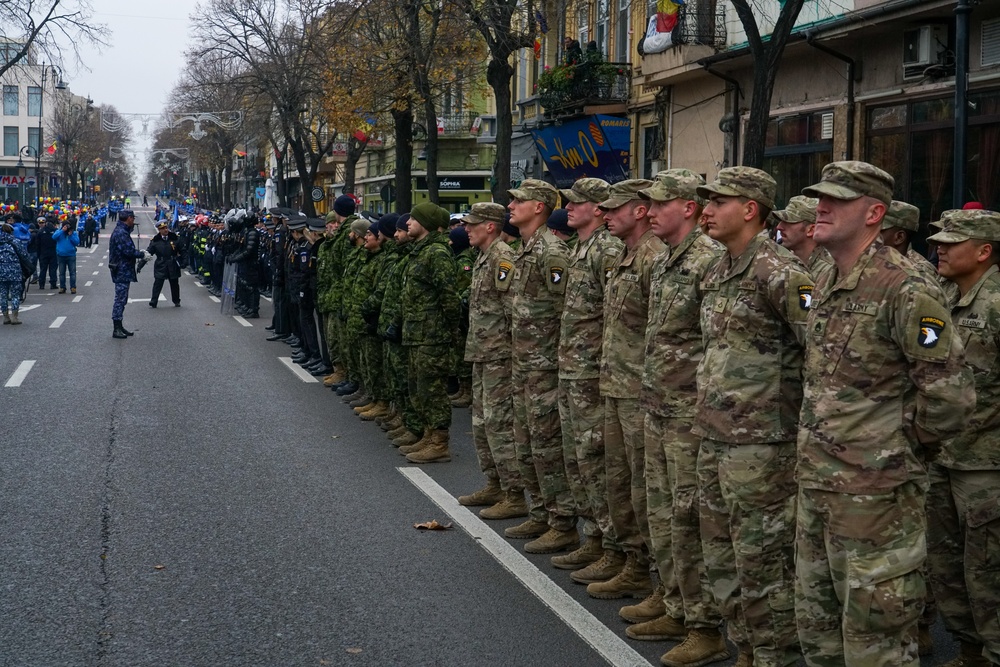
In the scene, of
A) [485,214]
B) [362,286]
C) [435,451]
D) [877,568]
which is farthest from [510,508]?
[362,286]

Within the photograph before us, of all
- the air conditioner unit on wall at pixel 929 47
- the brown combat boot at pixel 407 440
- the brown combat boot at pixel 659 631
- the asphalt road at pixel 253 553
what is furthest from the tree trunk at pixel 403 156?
the brown combat boot at pixel 659 631

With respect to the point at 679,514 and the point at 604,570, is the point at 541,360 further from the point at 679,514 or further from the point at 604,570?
the point at 679,514

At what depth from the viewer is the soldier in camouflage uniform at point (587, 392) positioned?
22.1 feet

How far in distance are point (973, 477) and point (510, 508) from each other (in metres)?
3.38

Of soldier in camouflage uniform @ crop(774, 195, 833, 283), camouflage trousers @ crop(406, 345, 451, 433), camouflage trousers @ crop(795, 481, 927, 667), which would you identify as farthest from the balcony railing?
camouflage trousers @ crop(795, 481, 927, 667)

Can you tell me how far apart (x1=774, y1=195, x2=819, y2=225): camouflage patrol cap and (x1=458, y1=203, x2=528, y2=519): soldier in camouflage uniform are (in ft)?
8.37

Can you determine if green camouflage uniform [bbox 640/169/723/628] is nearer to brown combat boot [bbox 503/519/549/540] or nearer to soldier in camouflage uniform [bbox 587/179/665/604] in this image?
soldier in camouflage uniform [bbox 587/179/665/604]

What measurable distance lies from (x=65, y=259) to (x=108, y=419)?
21.8m

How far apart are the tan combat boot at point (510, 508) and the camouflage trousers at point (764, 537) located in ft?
10.5

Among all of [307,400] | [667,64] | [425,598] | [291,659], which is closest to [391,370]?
[307,400]

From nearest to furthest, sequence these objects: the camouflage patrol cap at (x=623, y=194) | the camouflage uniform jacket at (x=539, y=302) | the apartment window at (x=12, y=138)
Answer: the camouflage patrol cap at (x=623, y=194)
the camouflage uniform jacket at (x=539, y=302)
the apartment window at (x=12, y=138)

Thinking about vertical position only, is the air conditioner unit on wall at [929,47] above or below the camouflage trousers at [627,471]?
above

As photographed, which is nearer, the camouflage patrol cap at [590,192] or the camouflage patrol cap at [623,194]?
the camouflage patrol cap at [623,194]

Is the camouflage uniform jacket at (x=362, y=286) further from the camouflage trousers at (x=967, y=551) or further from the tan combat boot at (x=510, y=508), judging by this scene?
the camouflage trousers at (x=967, y=551)
